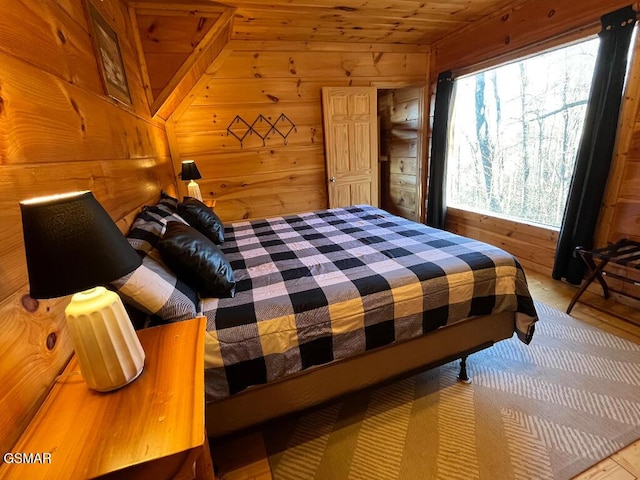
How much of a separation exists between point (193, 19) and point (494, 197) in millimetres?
3579

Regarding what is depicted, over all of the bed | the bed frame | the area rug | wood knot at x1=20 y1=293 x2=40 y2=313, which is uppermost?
wood knot at x1=20 y1=293 x2=40 y2=313

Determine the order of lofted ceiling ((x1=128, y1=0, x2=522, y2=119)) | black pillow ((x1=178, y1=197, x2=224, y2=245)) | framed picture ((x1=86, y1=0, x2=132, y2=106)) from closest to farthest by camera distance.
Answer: framed picture ((x1=86, y1=0, x2=132, y2=106)), black pillow ((x1=178, y1=197, x2=224, y2=245)), lofted ceiling ((x1=128, y1=0, x2=522, y2=119))

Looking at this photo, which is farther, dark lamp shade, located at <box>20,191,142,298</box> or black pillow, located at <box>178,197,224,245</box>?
black pillow, located at <box>178,197,224,245</box>

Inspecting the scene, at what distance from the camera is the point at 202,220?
6.72 feet

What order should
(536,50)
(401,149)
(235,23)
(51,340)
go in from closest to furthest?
(51,340) < (536,50) < (235,23) < (401,149)

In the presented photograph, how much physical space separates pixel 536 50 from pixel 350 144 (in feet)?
6.70

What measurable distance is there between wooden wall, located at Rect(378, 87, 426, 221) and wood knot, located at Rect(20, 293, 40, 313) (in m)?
4.32

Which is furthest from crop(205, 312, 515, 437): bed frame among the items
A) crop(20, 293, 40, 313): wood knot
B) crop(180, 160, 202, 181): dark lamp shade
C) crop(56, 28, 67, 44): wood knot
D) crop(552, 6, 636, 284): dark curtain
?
crop(180, 160, 202, 181): dark lamp shade

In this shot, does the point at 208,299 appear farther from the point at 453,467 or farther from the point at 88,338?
the point at 453,467

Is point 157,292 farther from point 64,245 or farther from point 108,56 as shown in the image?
point 108,56

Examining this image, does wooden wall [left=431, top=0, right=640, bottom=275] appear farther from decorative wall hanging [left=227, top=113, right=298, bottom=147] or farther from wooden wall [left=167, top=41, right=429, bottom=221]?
decorative wall hanging [left=227, top=113, right=298, bottom=147]

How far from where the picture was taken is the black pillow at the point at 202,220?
203cm

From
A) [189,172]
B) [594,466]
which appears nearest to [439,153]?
[189,172]

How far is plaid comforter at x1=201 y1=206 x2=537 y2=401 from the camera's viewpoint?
1.18 metres
